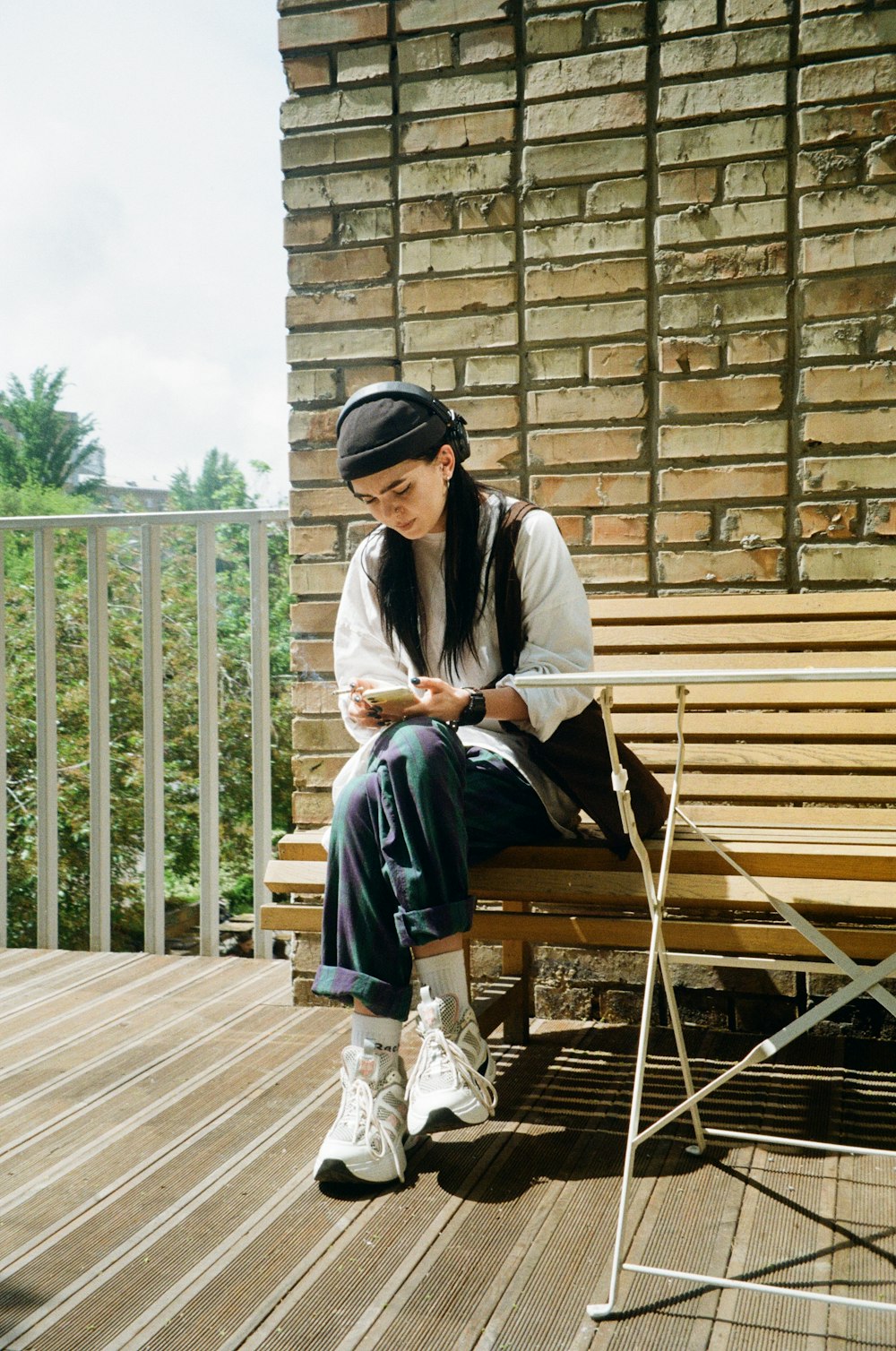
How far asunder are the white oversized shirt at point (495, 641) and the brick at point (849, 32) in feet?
4.43

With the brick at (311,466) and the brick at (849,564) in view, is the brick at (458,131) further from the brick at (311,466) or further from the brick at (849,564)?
the brick at (849,564)

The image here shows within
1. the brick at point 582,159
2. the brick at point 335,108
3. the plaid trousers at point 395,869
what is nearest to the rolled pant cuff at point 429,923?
the plaid trousers at point 395,869

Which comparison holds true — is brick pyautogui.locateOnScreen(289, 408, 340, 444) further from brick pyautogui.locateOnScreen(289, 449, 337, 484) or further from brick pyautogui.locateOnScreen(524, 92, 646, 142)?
brick pyautogui.locateOnScreen(524, 92, 646, 142)

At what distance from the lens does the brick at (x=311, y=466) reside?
9.81ft

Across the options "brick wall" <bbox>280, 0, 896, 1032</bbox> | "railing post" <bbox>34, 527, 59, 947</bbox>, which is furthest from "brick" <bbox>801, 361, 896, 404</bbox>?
"railing post" <bbox>34, 527, 59, 947</bbox>

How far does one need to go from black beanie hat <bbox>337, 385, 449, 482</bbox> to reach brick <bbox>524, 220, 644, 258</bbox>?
922 mm

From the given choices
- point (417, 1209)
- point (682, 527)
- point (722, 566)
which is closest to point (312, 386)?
point (682, 527)

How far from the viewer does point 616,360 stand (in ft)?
9.22

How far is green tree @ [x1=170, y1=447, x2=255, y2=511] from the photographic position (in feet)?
128

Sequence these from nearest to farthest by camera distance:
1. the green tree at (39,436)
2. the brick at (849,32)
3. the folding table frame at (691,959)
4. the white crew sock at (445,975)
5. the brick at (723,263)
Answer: the folding table frame at (691,959) < the white crew sock at (445,975) < the brick at (849,32) < the brick at (723,263) < the green tree at (39,436)

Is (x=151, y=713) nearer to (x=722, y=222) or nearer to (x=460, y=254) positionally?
(x=460, y=254)

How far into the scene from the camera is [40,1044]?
2.62m

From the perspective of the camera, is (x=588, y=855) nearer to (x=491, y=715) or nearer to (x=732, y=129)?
(x=491, y=715)

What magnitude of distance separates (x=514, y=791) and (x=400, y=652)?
1.33 feet
